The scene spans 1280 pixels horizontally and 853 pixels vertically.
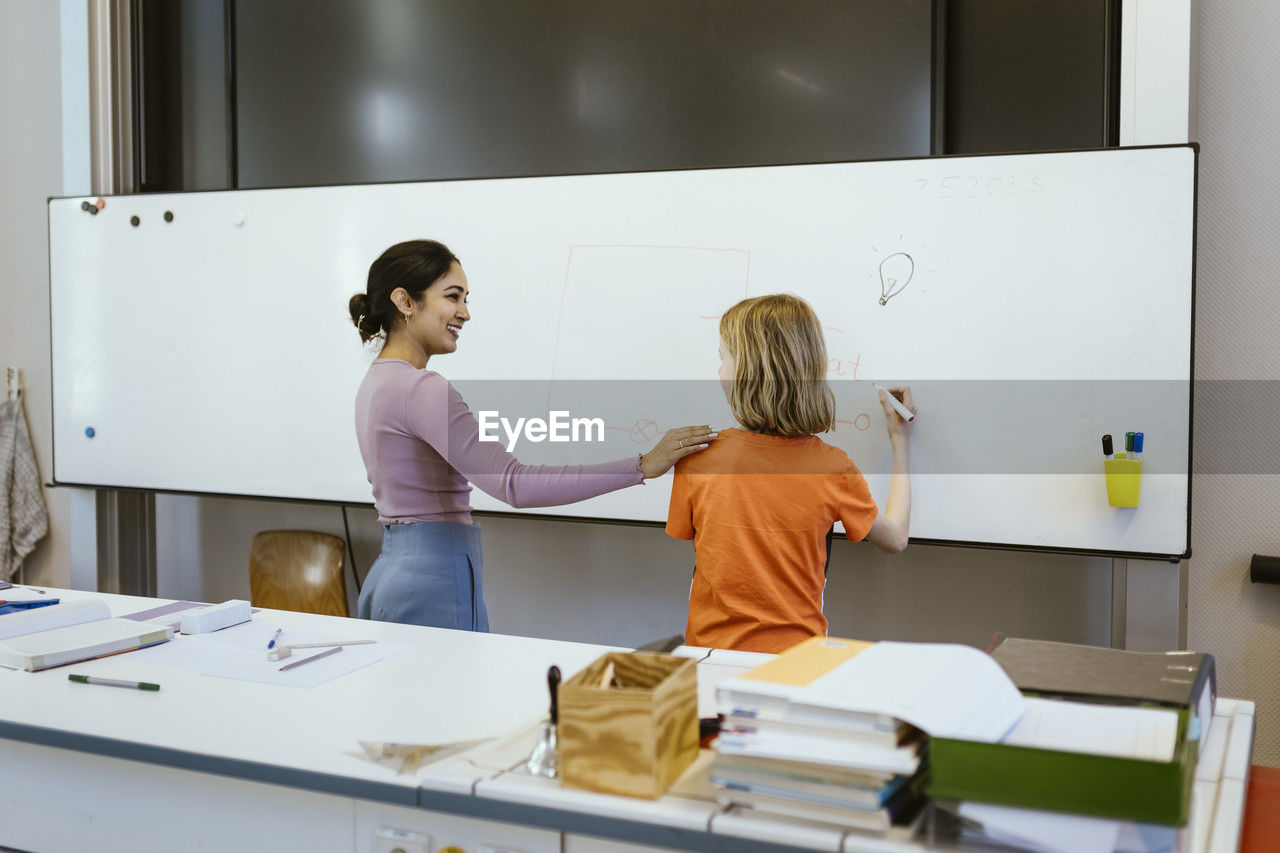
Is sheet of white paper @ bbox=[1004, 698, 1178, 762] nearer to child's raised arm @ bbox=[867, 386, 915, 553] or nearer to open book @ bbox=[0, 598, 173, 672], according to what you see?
child's raised arm @ bbox=[867, 386, 915, 553]

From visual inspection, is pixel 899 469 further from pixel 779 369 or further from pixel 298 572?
pixel 298 572

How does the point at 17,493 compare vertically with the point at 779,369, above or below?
below

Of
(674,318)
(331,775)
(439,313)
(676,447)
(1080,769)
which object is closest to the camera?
(1080,769)

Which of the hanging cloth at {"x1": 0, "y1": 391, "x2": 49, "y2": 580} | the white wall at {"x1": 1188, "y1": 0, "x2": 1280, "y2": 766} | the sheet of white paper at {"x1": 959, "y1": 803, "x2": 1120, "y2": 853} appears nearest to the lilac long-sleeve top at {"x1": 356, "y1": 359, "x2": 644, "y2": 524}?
the sheet of white paper at {"x1": 959, "y1": 803, "x2": 1120, "y2": 853}

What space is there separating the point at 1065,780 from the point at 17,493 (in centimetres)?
355

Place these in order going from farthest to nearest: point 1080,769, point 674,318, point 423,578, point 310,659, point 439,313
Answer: point 674,318 → point 439,313 → point 423,578 → point 310,659 → point 1080,769

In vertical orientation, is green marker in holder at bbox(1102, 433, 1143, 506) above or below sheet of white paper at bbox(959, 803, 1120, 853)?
above

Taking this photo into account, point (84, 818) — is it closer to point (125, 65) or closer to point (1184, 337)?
point (1184, 337)

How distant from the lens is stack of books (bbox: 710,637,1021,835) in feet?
2.86

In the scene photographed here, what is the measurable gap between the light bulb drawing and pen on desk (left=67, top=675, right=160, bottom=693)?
5.63 ft

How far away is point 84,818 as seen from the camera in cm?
128

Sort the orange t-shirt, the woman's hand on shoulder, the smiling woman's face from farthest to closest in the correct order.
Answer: the smiling woman's face
the woman's hand on shoulder
the orange t-shirt

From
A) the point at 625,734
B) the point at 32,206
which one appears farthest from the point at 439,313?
the point at 32,206

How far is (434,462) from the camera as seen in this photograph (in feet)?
6.47
